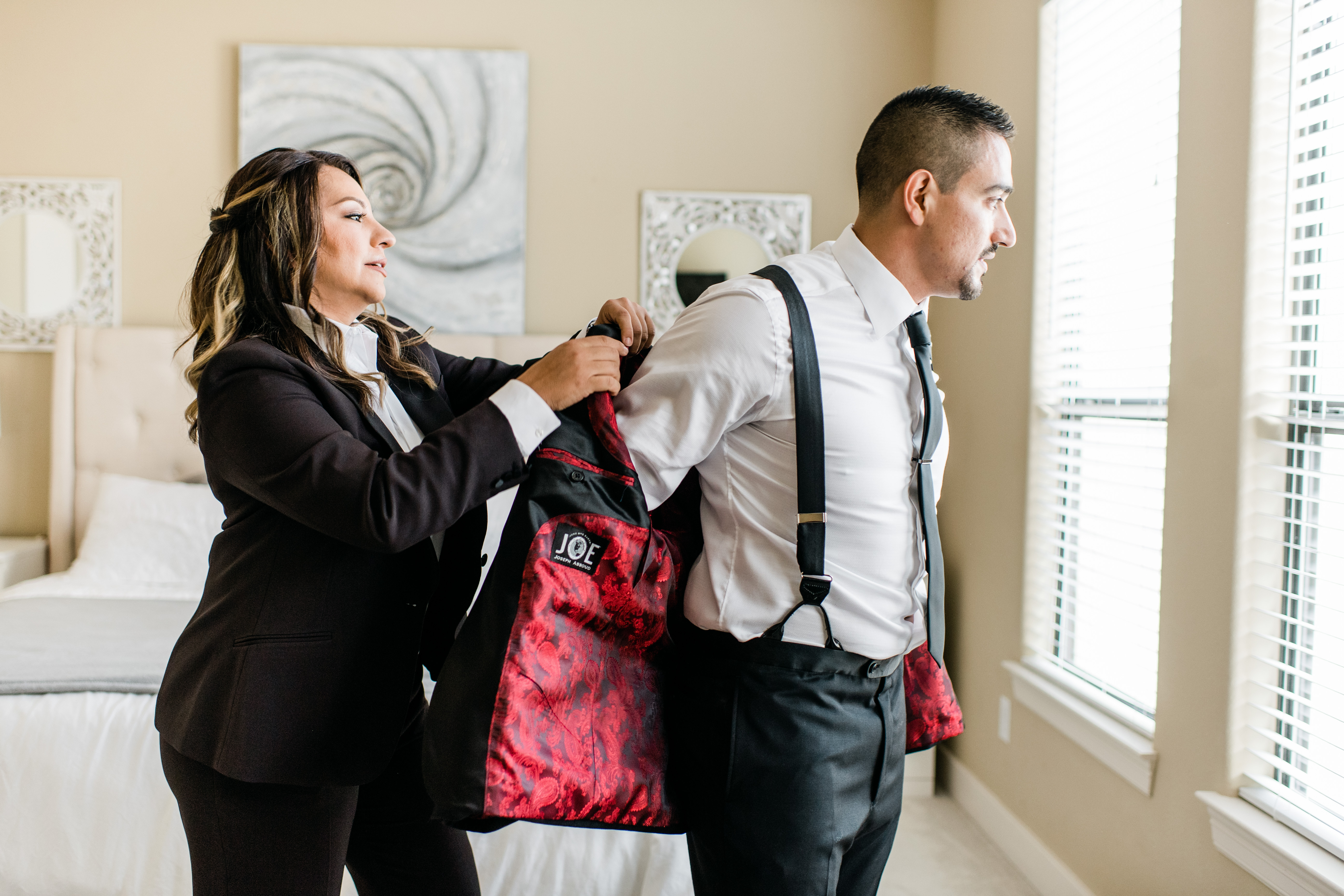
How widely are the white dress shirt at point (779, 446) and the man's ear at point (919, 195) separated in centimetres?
11

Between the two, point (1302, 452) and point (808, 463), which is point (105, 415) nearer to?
point (808, 463)

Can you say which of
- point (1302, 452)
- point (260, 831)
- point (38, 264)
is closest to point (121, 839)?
point (260, 831)

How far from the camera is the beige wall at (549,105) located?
11.0ft

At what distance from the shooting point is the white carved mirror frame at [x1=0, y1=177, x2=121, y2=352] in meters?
3.34

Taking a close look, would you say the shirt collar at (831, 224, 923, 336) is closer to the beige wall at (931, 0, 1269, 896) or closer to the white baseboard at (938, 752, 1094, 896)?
the beige wall at (931, 0, 1269, 896)

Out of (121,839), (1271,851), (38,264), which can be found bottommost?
(121,839)

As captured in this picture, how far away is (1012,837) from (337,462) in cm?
225

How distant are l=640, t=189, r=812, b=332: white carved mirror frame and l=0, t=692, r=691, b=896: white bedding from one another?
1.96 meters

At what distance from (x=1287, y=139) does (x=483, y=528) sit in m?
1.53

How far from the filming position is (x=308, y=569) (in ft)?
3.75

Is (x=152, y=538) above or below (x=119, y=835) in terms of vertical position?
above

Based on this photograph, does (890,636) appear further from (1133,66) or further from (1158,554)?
(1133,66)

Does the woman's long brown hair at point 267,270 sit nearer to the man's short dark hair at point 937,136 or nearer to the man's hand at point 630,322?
the man's hand at point 630,322

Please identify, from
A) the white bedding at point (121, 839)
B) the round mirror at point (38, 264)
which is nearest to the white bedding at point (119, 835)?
the white bedding at point (121, 839)
